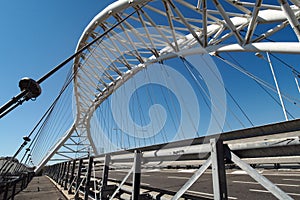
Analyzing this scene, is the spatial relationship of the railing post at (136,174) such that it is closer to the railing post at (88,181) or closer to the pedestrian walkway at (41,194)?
the railing post at (88,181)

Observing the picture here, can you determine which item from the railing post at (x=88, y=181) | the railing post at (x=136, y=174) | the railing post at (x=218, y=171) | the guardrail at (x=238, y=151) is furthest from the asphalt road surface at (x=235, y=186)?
the railing post at (x=88, y=181)

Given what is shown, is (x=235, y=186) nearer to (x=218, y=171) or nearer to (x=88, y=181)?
(x=88, y=181)

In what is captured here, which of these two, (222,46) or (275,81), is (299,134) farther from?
(275,81)

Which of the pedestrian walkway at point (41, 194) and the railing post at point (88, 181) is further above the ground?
the railing post at point (88, 181)

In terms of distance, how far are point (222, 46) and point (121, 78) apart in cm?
1341

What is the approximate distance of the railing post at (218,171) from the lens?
2.29m

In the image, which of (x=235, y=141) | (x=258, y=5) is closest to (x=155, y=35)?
(x=258, y=5)

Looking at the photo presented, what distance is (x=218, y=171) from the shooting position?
233 cm

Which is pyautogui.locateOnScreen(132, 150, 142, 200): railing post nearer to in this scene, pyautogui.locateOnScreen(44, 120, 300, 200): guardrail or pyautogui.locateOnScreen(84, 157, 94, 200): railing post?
pyautogui.locateOnScreen(44, 120, 300, 200): guardrail


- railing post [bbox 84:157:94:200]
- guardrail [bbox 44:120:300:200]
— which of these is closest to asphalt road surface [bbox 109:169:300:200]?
guardrail [bbox 44:120:300:200]

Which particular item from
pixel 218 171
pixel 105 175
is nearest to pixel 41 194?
pixel 105 175

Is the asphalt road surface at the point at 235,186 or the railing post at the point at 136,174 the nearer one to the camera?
the railing post at the point at 136,174

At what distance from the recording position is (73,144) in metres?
39.0

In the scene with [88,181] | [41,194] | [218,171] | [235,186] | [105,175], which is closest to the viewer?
[218,171]
